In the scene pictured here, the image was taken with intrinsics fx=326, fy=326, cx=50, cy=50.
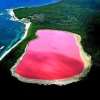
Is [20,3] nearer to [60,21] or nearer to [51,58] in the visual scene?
[60,21]

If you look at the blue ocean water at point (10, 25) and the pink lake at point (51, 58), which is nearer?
the pink lake at point (51, 58)

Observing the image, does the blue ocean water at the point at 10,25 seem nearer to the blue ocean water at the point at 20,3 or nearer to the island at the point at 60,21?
the blue ocean water at the point at 20,3

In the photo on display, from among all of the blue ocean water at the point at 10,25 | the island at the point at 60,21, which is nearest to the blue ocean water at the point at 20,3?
the blue ocean water at the point at 10,25

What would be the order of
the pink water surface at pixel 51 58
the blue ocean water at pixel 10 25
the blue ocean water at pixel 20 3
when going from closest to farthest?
the pink water surface at pixel 51 58, the blue ocean water at pixel 10 25, the blue ocean water at pixel 20 3

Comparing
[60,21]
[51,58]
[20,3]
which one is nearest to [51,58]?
[51,58]

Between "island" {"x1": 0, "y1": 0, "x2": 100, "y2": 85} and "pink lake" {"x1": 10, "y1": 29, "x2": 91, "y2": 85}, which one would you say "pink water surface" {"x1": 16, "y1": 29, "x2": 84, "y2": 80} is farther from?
"island" {"x1": 0, "y1": 0, "x2": 100, "y2": 85}

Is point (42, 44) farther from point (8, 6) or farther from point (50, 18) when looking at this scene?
point (8, 6)

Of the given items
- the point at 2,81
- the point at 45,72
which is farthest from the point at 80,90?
the point at 2,81
